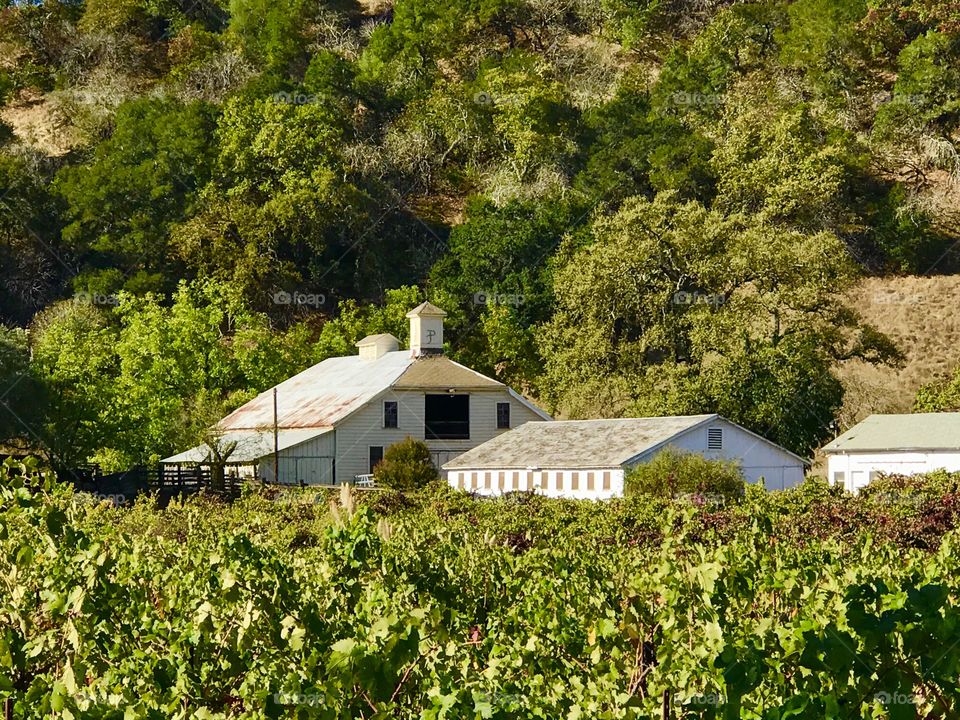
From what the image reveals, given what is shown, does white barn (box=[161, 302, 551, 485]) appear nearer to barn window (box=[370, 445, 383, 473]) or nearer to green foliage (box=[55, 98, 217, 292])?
barn window (box=[370, 445, 383, 473])

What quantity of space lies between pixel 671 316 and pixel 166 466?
23.0 meters

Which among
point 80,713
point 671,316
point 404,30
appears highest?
point 404,30

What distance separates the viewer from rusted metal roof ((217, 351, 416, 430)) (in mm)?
63875

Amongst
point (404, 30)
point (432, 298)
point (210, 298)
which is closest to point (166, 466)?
point (210, 298)

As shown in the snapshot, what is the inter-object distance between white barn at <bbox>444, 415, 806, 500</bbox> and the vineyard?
2991cm

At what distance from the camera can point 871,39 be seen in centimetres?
11044

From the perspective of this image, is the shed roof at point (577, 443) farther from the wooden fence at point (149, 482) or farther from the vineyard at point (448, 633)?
the vineyard at point (448, 633)

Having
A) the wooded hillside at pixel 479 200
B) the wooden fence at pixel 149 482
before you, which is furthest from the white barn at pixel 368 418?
the wooded hillside at pixel 479 200

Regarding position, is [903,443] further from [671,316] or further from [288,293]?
[288,293]

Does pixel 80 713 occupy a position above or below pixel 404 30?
below

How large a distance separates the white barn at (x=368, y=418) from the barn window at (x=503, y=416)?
0.14ft

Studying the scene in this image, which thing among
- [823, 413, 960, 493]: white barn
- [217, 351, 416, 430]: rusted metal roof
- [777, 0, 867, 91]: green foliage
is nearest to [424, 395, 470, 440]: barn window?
[217, 351, 416, 430]: rusted metal roof

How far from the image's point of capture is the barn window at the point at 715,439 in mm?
51984

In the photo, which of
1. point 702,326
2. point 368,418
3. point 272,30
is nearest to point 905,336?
point 702,326
